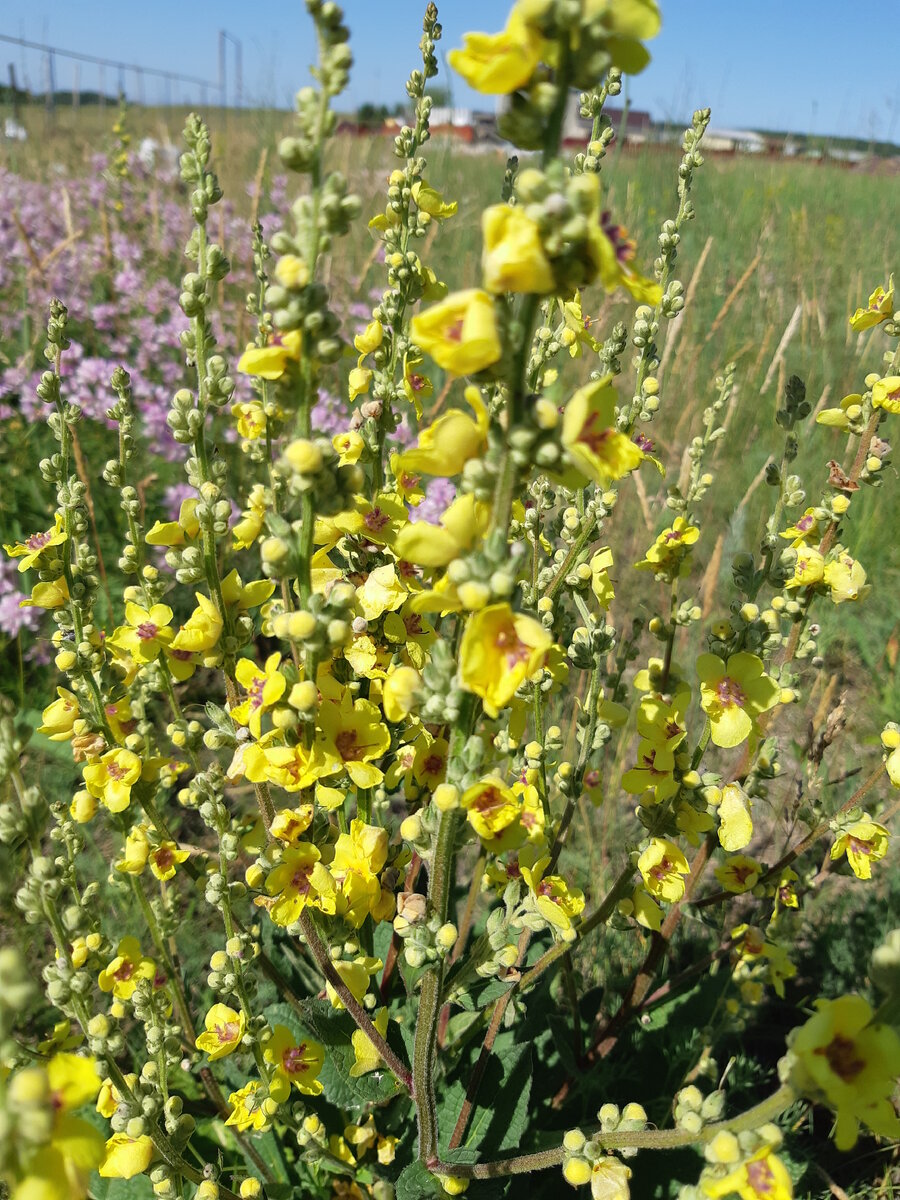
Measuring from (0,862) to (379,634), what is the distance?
1.05 meters

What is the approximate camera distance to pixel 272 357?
54.6 inches

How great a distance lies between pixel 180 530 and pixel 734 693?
151cm

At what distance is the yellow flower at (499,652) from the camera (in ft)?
4.05

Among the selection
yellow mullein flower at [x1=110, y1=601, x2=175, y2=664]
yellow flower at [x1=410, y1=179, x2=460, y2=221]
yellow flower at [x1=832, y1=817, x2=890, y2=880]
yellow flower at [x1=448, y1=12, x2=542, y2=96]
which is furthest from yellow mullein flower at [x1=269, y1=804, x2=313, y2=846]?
yellow flower at [x1=410, y1=179, x2=460, y2=221]

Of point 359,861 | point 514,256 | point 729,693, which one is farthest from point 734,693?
point 514,256

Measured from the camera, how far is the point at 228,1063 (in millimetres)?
3008

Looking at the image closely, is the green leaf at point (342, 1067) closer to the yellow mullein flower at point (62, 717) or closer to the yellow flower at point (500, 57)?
the yellow mullein flower at point (62, 717)

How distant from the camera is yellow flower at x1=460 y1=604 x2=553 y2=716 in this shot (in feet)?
4.05

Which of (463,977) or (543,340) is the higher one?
(543,340)

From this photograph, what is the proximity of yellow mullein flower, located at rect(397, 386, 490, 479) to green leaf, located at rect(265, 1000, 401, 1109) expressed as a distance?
1642mm

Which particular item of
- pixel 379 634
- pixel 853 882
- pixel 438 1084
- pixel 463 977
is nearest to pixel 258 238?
pixel 379 634

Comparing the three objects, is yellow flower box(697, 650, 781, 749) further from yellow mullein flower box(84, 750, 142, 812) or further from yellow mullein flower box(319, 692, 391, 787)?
yellow mullein flower box(84, 750, 142, 812)

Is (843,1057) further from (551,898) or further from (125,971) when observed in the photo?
(125,971)

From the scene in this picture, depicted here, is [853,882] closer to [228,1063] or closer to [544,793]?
[544,793]
